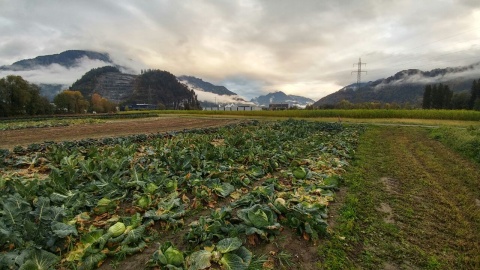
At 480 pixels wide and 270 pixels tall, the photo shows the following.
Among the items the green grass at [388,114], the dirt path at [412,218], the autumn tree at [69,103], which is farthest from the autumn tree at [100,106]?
the dirt path at [412,218]

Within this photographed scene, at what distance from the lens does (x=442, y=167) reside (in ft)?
36.9

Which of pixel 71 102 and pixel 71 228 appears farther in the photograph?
pixel 71 102

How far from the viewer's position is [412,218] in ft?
20.0

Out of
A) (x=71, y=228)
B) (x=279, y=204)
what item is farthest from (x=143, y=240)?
(x=279, y=204)

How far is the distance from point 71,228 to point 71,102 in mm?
113239

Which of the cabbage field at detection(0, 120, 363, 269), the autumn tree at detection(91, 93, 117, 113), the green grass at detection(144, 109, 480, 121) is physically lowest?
the cabbage field at detection(0, 120, 363, 269)

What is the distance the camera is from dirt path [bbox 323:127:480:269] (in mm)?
4535

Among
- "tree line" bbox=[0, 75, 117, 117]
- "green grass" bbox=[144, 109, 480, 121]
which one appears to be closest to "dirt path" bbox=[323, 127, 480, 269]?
"green grass" bbox=[144, 109, 480, 121]

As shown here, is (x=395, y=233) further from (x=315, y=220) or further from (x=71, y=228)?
(x=71, y=228)

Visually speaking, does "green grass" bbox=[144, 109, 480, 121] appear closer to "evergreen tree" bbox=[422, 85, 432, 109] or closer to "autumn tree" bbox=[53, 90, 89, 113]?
"evergreen tree" bbox=[422, 85, 432, 109]

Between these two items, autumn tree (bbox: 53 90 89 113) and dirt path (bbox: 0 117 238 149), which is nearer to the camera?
dirt path (bbox: 0 117 238 149)

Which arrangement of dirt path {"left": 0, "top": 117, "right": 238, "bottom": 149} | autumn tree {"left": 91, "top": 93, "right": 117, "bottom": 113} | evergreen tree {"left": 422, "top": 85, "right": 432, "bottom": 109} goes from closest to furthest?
1. dirt path {"left": 0, "top": 117, "right": 238, "bottom": 149}
2. evergreen tree {"left": 422, "top": 85, "right": 432, "bottom": 109}
3. autumn tree {"left": 91, "top": 93, "right": 117, "bottom": 113}

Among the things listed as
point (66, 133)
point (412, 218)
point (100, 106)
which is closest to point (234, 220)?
point (412, 218)

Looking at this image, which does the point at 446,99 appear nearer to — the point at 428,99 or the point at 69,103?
the point at 428,99
